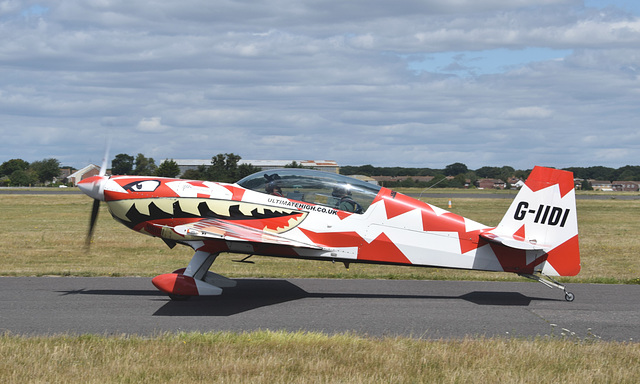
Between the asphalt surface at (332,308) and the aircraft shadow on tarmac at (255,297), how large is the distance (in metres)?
0.02

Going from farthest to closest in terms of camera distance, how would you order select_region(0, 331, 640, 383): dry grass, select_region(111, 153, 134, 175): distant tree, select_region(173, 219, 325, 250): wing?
select_region(111, 153, 134, 175): distant tree < select_region(173, 219, 325, 250): wing < select_region(0, 331, 640, 383): dry grass

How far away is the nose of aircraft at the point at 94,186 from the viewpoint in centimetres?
1061

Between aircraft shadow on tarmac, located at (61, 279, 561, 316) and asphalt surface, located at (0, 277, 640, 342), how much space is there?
0.06ft

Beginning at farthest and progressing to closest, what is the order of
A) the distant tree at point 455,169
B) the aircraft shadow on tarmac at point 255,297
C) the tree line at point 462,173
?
the distant tree at point 455,169, the tree line at point 462,173, the aircraft shadow on tarmac at point 255,297

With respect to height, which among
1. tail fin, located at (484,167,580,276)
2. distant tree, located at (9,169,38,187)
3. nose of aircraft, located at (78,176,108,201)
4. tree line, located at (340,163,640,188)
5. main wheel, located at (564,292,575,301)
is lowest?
distant tree, located at (9,169,38,187)

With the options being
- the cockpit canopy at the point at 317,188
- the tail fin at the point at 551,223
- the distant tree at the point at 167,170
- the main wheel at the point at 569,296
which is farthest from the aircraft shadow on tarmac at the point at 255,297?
the distant tree at the point at 167,170

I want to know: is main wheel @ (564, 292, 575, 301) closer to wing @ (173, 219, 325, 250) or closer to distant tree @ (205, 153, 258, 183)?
wing @ (173, 219, 325, 250)

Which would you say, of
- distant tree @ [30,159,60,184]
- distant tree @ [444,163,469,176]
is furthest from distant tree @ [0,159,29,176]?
distant tree @ [444,163,469,176]

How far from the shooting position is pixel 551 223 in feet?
34.1

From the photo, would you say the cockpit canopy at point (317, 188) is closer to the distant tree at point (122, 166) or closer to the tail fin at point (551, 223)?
the tail fin at point (551, 223)

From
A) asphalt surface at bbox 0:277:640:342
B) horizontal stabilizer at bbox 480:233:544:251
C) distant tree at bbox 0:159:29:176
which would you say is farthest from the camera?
distant tree at bbox 0:159:29:176

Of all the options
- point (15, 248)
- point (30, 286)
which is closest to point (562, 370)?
point (30, 286)

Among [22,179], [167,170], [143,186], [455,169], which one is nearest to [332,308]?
[143,186]

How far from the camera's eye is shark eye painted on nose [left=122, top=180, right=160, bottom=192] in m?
10.6
